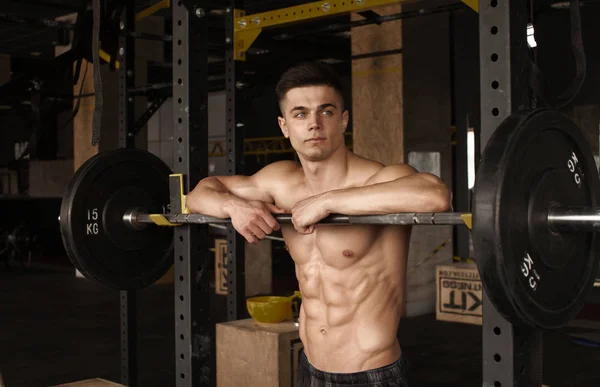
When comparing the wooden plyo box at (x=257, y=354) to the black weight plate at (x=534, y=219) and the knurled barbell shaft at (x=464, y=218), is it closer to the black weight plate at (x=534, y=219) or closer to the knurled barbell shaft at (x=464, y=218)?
the knurled barbell shaft at (x=464, y=218)

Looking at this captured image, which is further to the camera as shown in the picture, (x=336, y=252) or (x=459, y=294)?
(x=459, y=294)

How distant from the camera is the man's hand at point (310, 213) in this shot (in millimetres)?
1680

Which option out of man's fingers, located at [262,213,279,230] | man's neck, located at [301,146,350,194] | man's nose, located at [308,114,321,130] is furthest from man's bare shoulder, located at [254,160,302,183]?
man's fingers, located at [262,213,279,230]

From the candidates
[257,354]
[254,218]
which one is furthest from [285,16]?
[254,218]

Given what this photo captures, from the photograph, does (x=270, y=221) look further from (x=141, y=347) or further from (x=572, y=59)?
(x=572, y=59)

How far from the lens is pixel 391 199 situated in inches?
65.5

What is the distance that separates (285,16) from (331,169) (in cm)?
274

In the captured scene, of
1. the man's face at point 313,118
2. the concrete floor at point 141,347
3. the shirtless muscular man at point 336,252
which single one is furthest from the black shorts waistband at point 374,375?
the concrete floor at point 141,347

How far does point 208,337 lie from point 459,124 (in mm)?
5349

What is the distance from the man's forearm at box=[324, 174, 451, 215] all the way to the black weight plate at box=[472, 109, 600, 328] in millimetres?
290

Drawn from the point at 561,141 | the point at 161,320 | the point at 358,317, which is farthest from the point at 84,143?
the point at 561,141

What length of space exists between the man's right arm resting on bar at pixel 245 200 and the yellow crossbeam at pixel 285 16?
2.09 m

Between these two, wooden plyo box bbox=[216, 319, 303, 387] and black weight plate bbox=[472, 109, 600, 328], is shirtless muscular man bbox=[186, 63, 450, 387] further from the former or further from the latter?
wooden plyo box bbox=[216, 319, 303, 387]

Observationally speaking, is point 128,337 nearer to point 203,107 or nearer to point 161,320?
point 203,107
